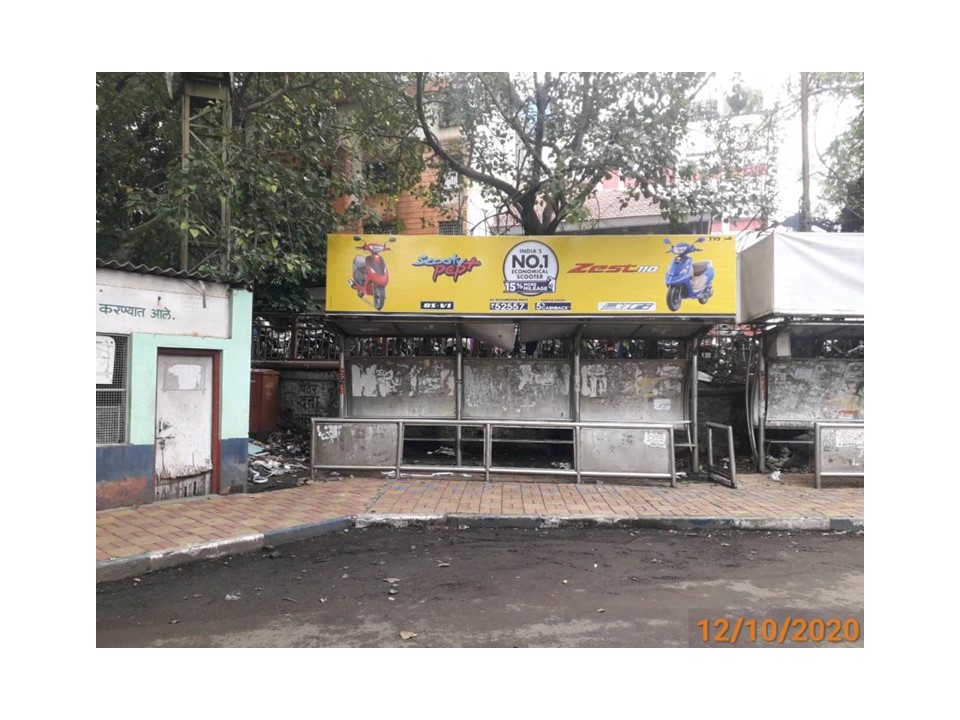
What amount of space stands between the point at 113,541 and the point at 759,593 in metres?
6.00

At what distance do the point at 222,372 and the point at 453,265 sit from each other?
3.76 metres

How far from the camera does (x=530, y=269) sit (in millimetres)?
8805

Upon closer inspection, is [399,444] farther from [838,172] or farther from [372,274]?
[838,172]

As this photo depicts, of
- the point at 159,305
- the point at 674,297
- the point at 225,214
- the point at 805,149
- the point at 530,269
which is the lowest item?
the point at 159,305

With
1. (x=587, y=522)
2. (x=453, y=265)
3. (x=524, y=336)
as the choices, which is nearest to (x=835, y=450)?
(x=587, y=522)

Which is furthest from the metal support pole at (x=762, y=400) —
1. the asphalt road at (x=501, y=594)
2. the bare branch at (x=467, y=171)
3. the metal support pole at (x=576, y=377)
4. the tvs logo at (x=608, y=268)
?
the bare branch at (x=467, y=171)

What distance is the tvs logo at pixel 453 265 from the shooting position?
8.85 meters

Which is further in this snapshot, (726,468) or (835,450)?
(726,468)

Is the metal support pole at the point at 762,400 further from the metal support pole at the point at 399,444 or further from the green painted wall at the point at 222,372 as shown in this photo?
the green painted wall at the point at 222,372

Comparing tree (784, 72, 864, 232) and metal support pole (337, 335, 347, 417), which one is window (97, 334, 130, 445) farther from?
tree (784, 72, 864, 232)

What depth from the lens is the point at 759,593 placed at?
4.63m

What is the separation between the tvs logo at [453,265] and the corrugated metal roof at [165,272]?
9.19 feet
